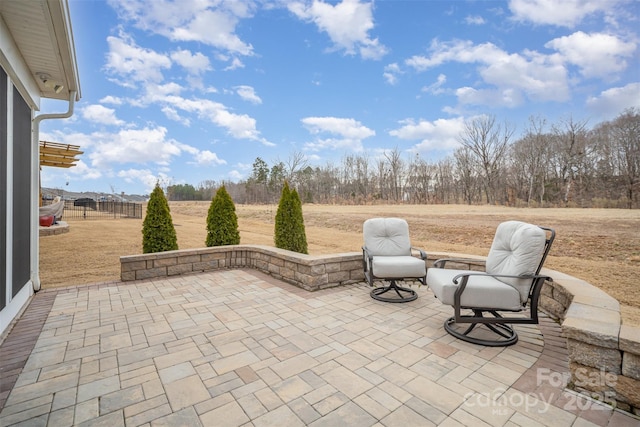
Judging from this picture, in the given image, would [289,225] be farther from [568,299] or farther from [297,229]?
[568,299]

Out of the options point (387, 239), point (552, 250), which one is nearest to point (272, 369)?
point (387, 239)

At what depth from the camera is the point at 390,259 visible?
3605 millimetres

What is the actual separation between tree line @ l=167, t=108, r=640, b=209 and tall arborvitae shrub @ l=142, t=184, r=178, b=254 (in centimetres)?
234

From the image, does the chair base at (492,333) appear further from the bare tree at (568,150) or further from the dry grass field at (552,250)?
the bare tree at (568,150)

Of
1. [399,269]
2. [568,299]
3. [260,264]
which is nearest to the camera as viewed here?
[568,299]

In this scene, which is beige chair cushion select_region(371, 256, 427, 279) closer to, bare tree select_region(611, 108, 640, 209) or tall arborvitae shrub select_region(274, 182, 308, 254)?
tall arborvitae shrub select_region(274, 182, 308, 254)

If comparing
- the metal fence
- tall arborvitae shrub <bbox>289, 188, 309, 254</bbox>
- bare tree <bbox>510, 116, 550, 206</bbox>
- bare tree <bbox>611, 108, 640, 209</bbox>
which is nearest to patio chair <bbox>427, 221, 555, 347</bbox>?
tall arborvitae shrub <bbox>289, 188, 309, 254</bbox>

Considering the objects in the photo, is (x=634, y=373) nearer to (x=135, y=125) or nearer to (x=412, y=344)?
(x=412, y=344)

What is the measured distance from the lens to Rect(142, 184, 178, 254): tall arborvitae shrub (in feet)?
15.8

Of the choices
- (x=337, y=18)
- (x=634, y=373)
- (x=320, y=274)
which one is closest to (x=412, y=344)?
(x=634, y=373)

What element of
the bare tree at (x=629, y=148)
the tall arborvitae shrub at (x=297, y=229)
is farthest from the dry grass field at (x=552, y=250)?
the bare tree at (x=629, y=148)

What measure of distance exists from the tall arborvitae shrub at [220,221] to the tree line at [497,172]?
4.32ft

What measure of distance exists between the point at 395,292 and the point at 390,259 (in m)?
0.66

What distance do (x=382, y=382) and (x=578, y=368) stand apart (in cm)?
124
